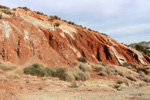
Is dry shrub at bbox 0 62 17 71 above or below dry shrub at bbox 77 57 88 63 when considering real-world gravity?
below

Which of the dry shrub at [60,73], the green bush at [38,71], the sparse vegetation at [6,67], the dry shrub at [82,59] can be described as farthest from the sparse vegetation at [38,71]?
the dry shrub at [82,59]

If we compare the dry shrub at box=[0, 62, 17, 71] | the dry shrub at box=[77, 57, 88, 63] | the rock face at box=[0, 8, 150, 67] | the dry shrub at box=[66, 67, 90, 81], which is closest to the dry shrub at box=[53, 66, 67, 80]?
the dry shrub at box=[66, 67, 90, 81]

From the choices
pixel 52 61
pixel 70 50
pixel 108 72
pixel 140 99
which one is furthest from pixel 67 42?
pixel 140 99

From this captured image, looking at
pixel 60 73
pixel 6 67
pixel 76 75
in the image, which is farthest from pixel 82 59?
pixel 6 67

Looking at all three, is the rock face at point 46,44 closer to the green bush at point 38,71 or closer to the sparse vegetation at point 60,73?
the green bush at point 38,71

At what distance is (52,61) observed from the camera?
61.0 ft

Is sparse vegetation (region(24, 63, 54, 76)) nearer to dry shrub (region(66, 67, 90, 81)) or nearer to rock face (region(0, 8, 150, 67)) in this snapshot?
rock face (region(0, 8, 150, 67))

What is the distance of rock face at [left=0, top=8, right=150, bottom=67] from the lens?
1730 centimetres

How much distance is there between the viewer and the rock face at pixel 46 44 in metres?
17.3

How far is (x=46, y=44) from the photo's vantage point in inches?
802

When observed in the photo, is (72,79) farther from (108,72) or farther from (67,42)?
(67,42)

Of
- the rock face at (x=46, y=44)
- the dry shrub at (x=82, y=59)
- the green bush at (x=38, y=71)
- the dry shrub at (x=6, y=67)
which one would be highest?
the rock face at (x=46, y=44)

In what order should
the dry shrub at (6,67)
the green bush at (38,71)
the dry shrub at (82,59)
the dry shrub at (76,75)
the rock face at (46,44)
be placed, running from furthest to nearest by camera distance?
the dry shrub at (82,59) → the rock face at (46,44) → the green bush at (38,71) → the dry shrub at (76,75) → the dry shrub at (6,67)

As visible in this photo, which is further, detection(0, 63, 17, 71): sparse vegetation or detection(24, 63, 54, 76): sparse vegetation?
detection(24, 63, 54, 76): sparse vegetation
